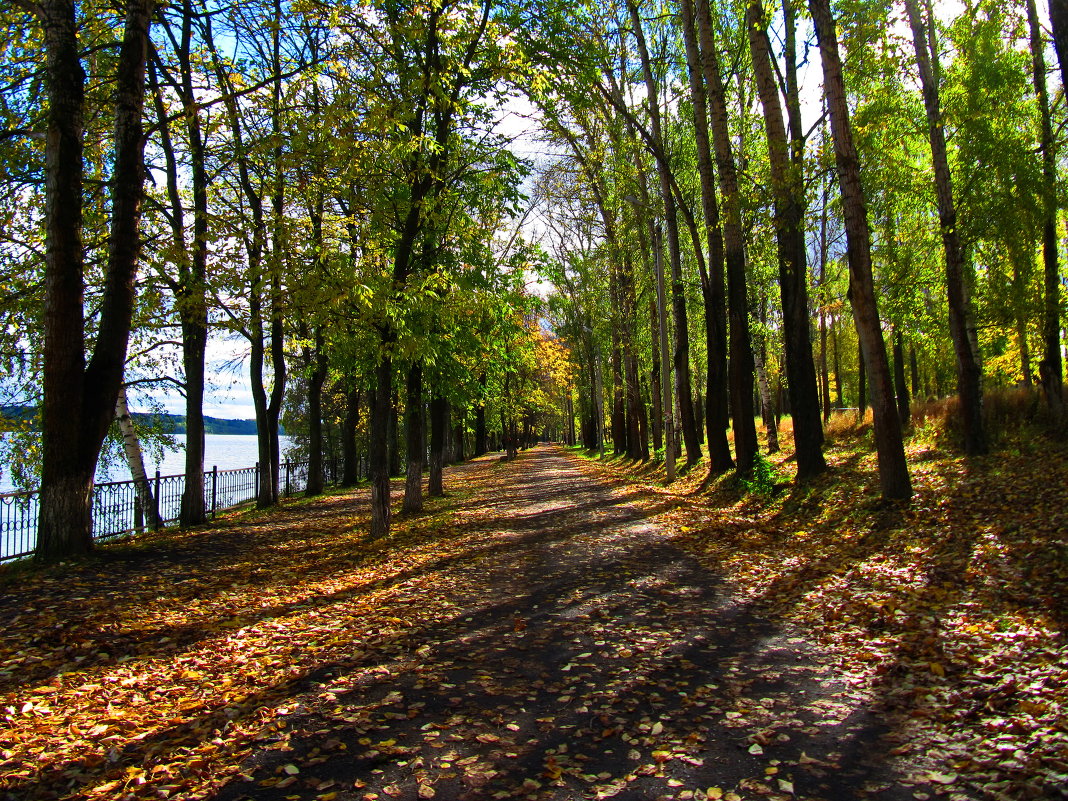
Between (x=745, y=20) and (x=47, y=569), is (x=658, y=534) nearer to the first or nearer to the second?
(x=47, y=569)

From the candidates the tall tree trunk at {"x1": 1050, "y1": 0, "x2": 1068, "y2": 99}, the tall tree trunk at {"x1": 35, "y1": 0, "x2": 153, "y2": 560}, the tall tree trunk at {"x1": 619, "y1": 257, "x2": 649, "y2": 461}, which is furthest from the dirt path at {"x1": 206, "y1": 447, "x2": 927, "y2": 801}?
the tall tree trunk at {"x1": 619, "y1": 257, "x2": 649, "y2": 461}

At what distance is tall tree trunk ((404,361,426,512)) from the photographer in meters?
14.0

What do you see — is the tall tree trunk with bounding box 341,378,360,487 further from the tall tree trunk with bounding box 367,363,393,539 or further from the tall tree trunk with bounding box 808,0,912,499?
the tall tree trunk with bounding box 808,0,912,499

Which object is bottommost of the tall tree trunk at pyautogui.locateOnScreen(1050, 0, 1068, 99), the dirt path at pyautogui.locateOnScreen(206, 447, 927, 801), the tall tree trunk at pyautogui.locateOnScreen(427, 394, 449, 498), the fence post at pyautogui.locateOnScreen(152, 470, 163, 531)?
the dirt path at pyautogui.locateOnScreen(206, 447, 927, 801)

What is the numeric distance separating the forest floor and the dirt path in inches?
0.8

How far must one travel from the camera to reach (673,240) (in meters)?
17.1

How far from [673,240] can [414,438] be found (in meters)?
8.93

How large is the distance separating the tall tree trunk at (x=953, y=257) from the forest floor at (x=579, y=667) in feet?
5.73

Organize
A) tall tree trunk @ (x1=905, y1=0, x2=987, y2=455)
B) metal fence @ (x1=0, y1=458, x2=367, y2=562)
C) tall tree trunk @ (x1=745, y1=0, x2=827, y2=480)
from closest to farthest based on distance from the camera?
tall tree trunk @ (x1=905, y1=0, x2=987, y2=455) < metal fence @ (x1=0, y1=458, x2=367, y2=562) < tall tree trunk @ (x1=745, y1=0, x2=827, y2=480)

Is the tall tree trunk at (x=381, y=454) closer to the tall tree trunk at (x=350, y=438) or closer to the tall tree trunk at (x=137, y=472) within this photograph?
the tall tree trunk at (x=137, y=472)

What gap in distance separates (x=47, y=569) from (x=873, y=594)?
30.4 feet

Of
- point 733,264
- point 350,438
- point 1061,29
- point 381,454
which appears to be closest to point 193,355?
point 381,454

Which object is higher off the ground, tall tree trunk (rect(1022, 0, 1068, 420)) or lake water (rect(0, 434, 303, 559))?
tall tree trunk (rect(1022, 0, 1068, 420))

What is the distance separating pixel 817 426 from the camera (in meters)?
11.9
